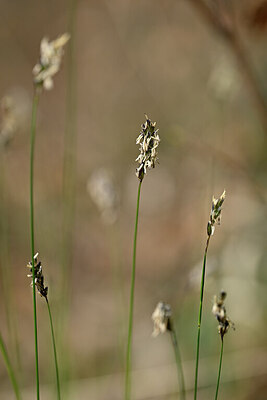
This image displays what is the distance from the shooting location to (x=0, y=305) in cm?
235

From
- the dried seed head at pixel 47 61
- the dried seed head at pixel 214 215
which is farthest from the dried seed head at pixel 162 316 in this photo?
the dried seed head at pixel 47 61

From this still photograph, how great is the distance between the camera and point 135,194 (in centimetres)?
279

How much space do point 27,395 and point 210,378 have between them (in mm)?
556

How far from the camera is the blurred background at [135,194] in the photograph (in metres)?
1.53

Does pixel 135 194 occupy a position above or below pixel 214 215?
above

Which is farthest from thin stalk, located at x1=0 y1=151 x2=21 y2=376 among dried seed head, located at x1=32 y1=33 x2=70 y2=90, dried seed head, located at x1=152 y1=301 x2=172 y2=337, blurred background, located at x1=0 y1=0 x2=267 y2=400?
dried seed head, located at x1=32 y1=33 x2=70 y2=90

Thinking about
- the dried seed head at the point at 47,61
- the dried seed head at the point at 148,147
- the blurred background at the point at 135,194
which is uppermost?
the blurred background at the point at 135,194

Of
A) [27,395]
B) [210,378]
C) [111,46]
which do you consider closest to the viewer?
[210,378]

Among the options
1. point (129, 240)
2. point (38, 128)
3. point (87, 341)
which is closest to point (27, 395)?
point (87, 341)

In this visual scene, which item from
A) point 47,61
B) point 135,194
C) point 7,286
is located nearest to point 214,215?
point 47,61

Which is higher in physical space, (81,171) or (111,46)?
(111,46)

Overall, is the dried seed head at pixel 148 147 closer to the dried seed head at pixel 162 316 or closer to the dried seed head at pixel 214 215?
the dried seed head at pixel 214 215

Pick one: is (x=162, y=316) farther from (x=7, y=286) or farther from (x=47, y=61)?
(x=7, y=286)

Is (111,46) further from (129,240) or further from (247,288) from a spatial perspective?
(247,288)
